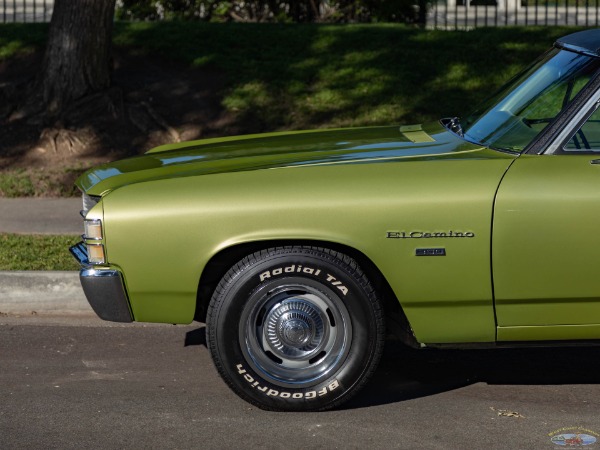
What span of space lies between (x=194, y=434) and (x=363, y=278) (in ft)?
3.43

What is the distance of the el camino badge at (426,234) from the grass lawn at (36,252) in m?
3.22

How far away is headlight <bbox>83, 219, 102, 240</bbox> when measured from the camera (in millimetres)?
5203

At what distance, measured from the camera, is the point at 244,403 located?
5.45 meters

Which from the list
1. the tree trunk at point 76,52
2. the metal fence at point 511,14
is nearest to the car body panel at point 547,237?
the tree trunk at point 76,52

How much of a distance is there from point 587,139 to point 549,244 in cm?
68

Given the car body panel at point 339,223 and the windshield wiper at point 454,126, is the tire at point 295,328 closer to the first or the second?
the car body panel at point 339,223

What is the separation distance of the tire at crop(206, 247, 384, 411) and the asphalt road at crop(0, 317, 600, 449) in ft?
0.51

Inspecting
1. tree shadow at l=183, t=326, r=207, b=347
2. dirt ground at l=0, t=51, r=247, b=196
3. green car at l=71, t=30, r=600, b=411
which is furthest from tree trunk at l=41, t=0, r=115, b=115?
green car at l=71, t=30, r=600, b=411

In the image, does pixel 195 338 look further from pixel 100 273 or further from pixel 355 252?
pixel 355 252

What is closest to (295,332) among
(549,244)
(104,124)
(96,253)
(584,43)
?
(96,253)

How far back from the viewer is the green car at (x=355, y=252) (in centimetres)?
500

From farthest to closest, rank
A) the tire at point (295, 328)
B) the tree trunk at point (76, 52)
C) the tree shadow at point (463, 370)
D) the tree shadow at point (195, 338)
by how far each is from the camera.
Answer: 1. the tree trunk at point (76, 52)
2. the tree shadow at point (195, 338)
3. the tree shadow at point (463, 370)
4. the tire at point (295, 328)

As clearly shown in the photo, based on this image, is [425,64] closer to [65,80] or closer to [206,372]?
[65,80]

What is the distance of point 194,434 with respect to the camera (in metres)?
5.04
